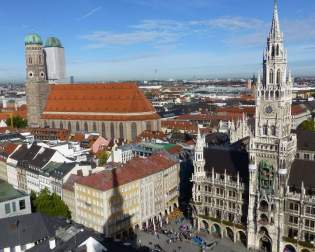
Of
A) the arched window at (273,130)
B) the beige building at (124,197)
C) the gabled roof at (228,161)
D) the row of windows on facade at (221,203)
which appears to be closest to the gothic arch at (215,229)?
the row of windows on facade at (221,203)

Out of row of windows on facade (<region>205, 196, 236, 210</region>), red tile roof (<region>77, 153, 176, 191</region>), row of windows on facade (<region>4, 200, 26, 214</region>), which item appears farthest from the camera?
red tile roof (<region>77, 153, 176, 191</region>)

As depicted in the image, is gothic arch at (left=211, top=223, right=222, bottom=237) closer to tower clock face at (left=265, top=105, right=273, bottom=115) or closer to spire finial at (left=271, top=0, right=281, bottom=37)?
tower clock face at (left=265, top=105, right=273, bottom=115)

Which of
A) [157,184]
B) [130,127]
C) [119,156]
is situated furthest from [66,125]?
[157,184]

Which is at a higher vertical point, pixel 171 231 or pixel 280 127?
pixel 280 127

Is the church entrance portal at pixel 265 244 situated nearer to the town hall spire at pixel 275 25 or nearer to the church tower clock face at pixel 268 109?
the church tower clock face at pixel 268 109

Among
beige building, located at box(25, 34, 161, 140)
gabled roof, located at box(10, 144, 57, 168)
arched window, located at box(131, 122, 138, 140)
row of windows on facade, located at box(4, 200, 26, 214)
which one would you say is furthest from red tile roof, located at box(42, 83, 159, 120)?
row of windows on facade, located at box(4, 200, 26, 214)

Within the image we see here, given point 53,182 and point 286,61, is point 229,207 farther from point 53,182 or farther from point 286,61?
point 53,182
